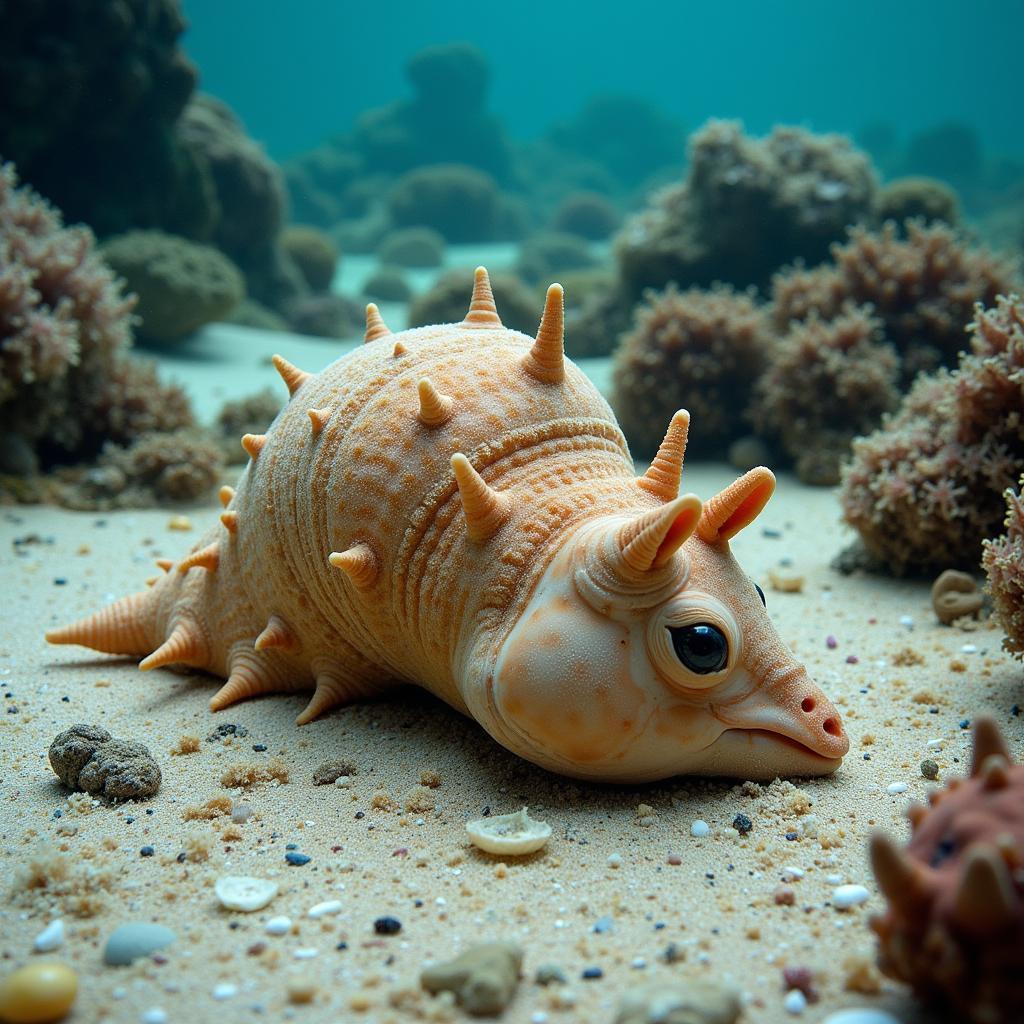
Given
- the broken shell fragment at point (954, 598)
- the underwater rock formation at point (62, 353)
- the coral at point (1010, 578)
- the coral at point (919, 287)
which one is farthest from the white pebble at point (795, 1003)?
the coral at point (919, 287)

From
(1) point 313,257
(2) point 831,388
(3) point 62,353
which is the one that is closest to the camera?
(3) point 62,353

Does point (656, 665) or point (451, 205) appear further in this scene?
point (451, 205)

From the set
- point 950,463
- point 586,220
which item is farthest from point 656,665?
point 586,220

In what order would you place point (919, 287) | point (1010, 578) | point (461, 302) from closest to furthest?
1. point (1010, 578)
2. point (919, 287)
3. point (461, 302)

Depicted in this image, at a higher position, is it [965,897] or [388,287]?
[388,287]

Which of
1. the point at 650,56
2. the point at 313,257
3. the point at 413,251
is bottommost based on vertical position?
the point at 313,257

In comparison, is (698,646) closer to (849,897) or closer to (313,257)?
(849,897)

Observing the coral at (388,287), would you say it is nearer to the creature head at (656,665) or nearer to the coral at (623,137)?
the creature head at (656,665)
